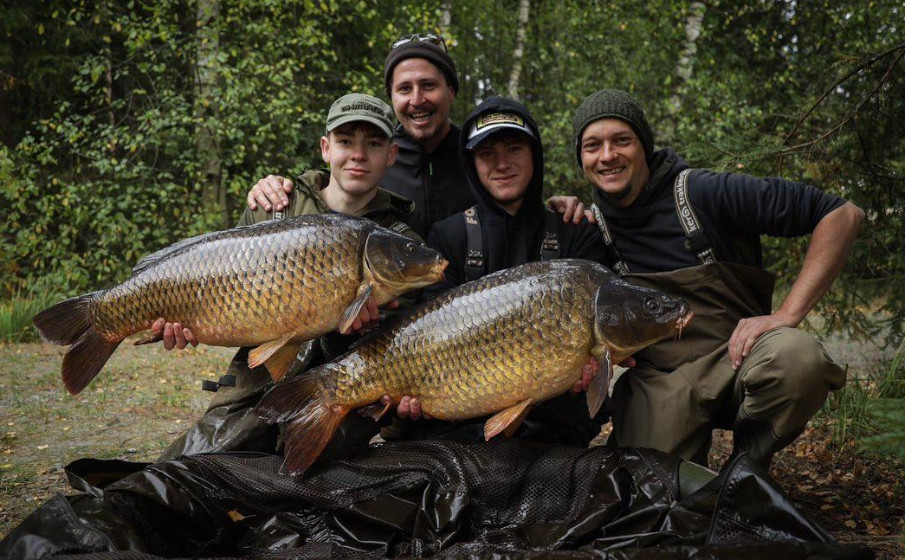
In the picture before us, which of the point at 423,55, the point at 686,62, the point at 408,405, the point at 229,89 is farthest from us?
the point at 686,62

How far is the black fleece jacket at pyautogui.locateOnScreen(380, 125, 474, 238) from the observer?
3.00 m

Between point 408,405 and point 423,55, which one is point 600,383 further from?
point 423,55

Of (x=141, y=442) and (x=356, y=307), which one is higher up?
(x=356, y=307)

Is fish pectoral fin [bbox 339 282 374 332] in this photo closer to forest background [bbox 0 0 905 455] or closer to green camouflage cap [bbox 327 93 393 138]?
green camouflage cap [bbox 327 93 393 138]

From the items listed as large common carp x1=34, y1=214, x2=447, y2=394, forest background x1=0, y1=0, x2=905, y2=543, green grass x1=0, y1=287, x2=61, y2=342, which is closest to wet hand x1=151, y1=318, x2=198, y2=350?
large common carp x1=34, y1=214, x2=447, y2=394

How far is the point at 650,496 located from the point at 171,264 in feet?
4.63

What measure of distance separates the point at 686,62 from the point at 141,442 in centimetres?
722

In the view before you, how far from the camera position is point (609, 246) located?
2525mm

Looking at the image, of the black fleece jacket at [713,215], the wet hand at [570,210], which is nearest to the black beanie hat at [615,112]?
the black fleece jacket at [713,215]

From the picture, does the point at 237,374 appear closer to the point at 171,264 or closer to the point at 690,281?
the point at 171,264

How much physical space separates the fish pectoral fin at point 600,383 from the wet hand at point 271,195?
1205 mm

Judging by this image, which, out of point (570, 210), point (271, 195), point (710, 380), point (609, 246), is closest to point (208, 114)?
point (271, 195)

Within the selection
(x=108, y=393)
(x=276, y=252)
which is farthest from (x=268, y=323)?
(x=108, y=393)

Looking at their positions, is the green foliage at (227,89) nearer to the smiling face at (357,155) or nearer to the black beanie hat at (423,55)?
the black beanie hat at (423,55)
